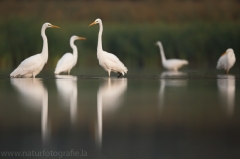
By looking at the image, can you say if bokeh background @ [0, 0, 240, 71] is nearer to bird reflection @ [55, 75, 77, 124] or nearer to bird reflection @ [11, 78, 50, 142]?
bird reflection @ [55, 75, 77, 124]

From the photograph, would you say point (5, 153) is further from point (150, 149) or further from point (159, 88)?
point (159, 88)

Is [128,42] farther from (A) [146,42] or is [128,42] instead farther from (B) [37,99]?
(B) [37,99]

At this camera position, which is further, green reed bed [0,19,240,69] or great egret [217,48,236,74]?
green reed bed [0,19,240,69]

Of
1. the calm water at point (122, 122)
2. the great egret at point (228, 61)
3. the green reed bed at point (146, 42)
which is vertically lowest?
the calm water at point (122, 122)

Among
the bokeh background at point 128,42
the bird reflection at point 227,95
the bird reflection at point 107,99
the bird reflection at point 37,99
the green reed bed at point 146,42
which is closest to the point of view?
the bird reflection at point 37,99

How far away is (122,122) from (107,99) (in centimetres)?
222

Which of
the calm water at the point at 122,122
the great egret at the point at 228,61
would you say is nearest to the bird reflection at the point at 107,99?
the calm water at the point at 122,122

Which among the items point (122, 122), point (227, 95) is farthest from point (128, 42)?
point (122, 122)

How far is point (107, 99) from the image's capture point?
8898 millimetres

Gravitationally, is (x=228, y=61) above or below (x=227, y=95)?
above

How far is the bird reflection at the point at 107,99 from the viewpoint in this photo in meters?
6.51

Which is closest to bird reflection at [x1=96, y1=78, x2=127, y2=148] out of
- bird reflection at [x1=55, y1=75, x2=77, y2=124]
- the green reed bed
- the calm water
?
the calm water

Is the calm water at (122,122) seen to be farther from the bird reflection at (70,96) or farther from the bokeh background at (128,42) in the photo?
the bokeh background at (128,42)

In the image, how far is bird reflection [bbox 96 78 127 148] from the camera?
21.4 ft
